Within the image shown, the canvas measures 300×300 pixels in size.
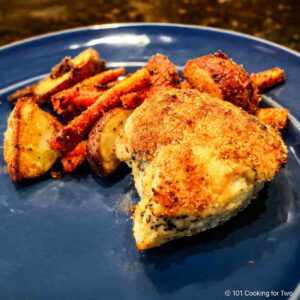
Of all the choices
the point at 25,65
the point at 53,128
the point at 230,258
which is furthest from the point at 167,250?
the point at 25,65

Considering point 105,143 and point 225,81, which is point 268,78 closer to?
point 225,81

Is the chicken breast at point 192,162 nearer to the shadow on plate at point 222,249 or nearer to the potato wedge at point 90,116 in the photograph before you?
the shadow on plate at point 222,249

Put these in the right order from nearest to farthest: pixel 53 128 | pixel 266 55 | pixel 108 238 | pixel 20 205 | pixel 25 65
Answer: pixel 108 238 < pixel 20 205 < pixel 53 128 < pixel 266 55 < pixel 25 65

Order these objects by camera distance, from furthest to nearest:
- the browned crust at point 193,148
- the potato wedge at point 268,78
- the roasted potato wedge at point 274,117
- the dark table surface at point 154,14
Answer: the dark table surface at point 154,14, the potato wedge at point 268,78, the roasted potato wedge at point 274,117, the browned crust at point 193,148

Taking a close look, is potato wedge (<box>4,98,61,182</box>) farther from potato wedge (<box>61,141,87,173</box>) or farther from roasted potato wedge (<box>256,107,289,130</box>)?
roasted potato wedge (<box>256,107,289,130</box>)

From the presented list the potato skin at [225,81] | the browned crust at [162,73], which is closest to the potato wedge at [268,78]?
the potato skin at [225,81]

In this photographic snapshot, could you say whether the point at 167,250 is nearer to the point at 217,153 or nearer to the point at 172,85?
the point at 217,153

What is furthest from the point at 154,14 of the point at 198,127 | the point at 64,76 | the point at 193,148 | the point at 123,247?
the point at 123,247
